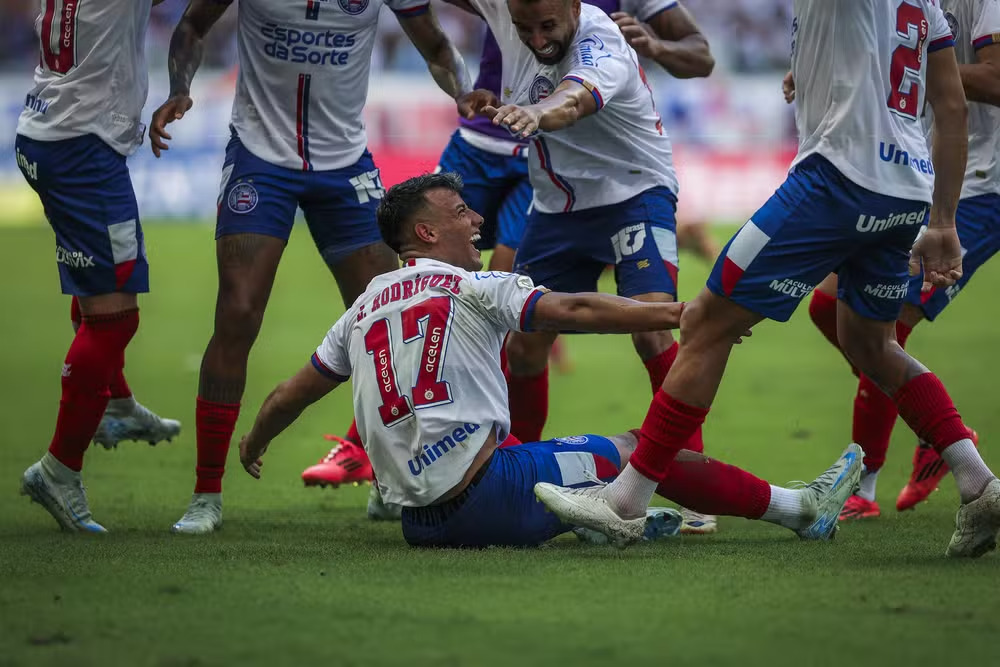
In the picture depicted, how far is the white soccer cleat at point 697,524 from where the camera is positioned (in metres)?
5.56

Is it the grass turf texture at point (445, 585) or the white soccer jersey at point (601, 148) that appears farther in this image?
the white soccer jersey at point (601, 148)

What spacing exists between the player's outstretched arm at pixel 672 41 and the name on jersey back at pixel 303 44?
49.3 inches

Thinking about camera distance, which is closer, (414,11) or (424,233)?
(424,233)

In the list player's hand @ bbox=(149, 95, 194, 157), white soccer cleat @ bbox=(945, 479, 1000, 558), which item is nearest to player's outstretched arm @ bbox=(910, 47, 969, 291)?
white soccer cleat @ bbox=(945, 479, 1000, 558)

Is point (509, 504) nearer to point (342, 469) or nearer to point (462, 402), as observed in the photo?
point (462, 402)

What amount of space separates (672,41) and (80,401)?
10.6ft

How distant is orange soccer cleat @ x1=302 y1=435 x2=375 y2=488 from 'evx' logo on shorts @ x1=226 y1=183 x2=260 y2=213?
1.36 m

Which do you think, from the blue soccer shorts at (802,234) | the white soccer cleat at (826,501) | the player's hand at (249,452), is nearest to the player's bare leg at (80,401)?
the player's hand at (249,452)

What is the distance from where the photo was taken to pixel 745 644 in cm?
341

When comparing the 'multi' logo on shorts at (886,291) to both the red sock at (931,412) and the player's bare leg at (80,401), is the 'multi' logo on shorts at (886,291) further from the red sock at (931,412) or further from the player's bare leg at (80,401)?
the player's bare leg at (80,401)

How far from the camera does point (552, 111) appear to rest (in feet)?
16.3

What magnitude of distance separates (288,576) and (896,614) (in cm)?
185

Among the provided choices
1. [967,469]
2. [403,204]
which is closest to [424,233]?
[403,204]

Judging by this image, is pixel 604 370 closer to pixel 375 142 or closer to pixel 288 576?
pixel 288 576
